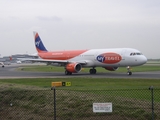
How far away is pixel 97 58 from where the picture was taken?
4188cm

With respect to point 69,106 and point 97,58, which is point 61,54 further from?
point 69,106

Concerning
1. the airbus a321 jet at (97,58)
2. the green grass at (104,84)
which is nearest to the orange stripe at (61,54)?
the airbus a321 jet at (97,58)

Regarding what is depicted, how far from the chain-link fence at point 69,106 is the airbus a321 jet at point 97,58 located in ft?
74.2

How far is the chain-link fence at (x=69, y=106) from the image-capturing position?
1202 centimetres

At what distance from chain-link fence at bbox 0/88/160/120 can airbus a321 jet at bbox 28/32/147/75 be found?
74.2 ft

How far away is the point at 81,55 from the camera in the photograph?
4500 centimetres

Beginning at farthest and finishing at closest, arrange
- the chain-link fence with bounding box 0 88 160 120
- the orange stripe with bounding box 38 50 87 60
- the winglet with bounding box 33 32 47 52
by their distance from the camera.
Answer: the winglet with bounding box 33 32 47 52, the orange stripe with bounding box 38 50 87 60, the chain-link fence with bounding box 0 88 160 120

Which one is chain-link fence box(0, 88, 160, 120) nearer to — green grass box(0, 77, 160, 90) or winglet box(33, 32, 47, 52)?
green grass box(0, 77, 160, 90)

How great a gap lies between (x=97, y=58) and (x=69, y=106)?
92.9 feet

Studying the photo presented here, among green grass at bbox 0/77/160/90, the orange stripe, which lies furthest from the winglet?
green grass at bbox 0/77/160/90

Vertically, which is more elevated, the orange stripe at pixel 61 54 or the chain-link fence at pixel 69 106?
the orange stripe at pixel 61 54

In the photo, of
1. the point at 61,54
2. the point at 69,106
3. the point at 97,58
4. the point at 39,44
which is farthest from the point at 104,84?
the point at 39,44

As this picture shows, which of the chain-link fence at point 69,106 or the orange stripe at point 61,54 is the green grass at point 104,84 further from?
the orange stripe at point 61,54

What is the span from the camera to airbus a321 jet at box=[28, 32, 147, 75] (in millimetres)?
38688
